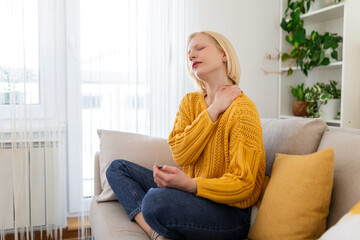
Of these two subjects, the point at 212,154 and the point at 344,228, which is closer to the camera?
the point at 344,228

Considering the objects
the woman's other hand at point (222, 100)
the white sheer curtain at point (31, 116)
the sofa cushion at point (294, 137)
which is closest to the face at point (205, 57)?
the woman's other hand at point (222, 100)

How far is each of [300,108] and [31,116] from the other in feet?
6.17

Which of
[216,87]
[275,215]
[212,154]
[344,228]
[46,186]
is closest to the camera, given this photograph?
[344,228]

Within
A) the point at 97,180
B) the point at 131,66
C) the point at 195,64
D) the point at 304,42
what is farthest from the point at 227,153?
the point at 304,42

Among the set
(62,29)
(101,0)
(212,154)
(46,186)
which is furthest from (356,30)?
(46,186)

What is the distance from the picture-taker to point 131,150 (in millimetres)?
1817

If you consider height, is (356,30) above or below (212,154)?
above

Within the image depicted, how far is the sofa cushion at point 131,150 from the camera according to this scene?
5.89 ft

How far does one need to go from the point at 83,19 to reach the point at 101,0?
18cm

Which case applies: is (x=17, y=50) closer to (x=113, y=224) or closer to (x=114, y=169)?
(x=114, y=169)

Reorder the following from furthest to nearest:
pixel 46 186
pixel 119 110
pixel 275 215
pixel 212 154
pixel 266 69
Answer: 1. pixel 266 69
2. pixel 119 110
3. pixel 46 186
4. pixel 212 154
5. pixel 275 215

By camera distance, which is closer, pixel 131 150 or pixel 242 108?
pixel 242 108

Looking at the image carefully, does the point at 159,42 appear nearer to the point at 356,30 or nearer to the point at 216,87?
the point at 216,87

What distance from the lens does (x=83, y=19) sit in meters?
2.21
